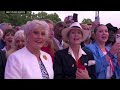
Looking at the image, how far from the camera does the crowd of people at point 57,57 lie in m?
2.95

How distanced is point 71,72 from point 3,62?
0.87m

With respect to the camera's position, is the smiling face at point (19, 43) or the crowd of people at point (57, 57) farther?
the smiling face at point (19, 43)

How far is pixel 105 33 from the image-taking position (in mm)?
4551

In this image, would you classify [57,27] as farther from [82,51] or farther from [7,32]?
[82,51]

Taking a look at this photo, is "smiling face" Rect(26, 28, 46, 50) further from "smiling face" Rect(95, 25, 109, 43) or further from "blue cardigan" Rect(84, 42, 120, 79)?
"smiling face" Rect(95, 25, 109, 43)

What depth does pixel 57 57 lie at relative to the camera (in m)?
3.60

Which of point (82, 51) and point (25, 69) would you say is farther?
point (82, 51)

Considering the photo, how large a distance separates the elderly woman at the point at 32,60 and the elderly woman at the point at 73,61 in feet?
0.80

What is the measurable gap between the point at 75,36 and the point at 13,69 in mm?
1300

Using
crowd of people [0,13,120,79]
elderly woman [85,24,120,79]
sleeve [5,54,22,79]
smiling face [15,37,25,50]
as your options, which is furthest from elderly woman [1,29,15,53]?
sleeve [5,54,22,79]

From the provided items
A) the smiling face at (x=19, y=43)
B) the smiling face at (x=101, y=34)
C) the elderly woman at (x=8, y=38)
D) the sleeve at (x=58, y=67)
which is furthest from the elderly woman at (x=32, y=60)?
the elderly woman at (x=8, y=38)

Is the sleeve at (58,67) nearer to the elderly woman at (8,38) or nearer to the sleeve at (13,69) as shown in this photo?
the sleeve at (13,69)
